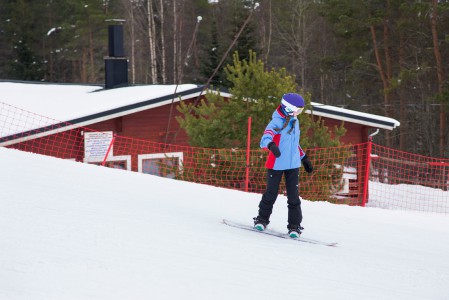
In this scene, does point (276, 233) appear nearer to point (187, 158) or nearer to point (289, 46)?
point (187, 158)

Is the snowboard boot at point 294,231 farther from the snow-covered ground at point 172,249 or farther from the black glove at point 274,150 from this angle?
the black glove at point 274,150

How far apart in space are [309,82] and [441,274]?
43.0m

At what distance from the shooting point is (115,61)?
2092cm

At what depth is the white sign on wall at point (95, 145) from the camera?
16.6 m

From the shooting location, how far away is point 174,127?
19.0 metres

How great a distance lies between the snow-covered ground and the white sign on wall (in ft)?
23.8

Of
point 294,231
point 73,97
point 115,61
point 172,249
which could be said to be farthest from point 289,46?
point 172,249

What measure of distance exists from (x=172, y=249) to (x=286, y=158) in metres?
1.96

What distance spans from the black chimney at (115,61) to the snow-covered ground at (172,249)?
37.9ft

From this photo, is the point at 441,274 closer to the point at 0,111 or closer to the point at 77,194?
the point at 77,194

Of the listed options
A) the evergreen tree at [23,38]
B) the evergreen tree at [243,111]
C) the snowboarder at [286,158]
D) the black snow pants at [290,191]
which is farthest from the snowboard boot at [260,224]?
the evergreen tree at [23,38]

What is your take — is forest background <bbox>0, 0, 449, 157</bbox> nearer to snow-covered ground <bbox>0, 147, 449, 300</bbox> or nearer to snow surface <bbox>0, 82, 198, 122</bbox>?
snow surface <bbox>0, 82, 198, 122</bbox>

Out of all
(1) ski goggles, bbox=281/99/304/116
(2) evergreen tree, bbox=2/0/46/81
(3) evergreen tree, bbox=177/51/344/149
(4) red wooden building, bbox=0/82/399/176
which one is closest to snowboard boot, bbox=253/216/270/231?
(1) ski goggles, bbox=281/99/304/116

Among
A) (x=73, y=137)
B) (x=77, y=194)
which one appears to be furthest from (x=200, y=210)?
(x=73, y=137)
